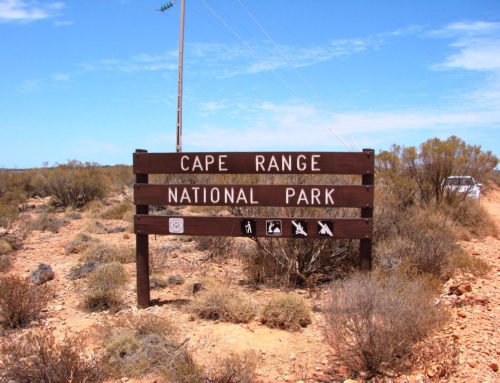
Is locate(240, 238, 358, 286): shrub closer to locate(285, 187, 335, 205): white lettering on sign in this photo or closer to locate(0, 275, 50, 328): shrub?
locate(285, 187, 335, 205): white lettering on sign

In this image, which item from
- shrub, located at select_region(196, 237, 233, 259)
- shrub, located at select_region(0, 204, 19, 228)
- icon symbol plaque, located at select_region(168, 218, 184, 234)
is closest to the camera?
icon symbol plaque, located at select_region(168, 218, 184, 234)

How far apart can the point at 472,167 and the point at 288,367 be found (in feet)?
41.3

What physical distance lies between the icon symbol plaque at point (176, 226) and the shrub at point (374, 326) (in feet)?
8.96

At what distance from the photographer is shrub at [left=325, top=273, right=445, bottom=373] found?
13.9 ft

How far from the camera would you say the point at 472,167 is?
1514cm

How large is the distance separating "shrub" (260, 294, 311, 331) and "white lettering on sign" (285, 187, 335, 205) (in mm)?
1246

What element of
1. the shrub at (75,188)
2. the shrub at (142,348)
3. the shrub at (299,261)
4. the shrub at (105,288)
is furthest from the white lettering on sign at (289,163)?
the shrub at (75,188)

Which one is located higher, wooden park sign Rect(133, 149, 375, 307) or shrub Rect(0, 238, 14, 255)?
wooden park sign Rect(133, 149, 375, 307)

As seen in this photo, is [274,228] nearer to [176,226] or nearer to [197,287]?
[176,226]

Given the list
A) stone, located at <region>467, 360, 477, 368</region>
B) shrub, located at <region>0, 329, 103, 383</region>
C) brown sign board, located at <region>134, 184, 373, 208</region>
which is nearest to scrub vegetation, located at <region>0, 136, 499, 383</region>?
shrub, located at <region>0, 329, 103, 383</region>

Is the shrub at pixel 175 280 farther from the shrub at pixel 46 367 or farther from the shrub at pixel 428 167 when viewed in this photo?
the shrub at pixel 428 167

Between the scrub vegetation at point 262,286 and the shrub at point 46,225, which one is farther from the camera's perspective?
the shrub at point 46,225

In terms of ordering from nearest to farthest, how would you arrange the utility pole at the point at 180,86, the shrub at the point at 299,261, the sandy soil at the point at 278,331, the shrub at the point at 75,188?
the sandy soil at the point at 278,331 < the shrub at the point at 299,261 < the utility pole at the point at 180,86 < the shrub at the point at 75,188

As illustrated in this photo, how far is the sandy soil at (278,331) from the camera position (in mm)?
4445
